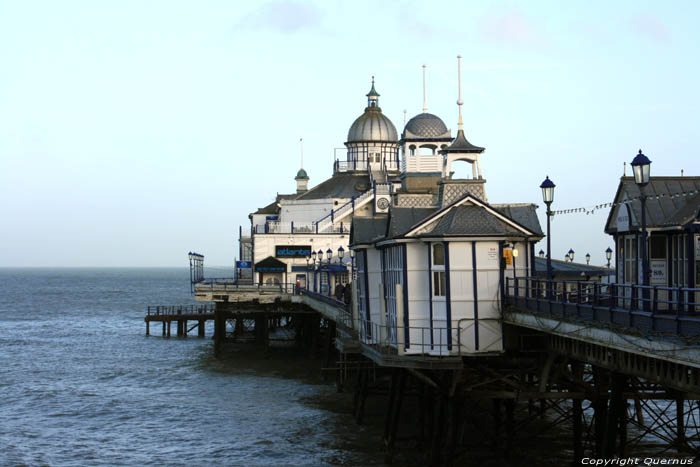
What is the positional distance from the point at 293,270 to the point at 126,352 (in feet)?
47.0

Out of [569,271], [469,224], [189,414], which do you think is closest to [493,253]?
[469,224]

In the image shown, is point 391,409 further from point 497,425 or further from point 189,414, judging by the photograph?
point 189,414

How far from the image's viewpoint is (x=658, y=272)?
25391 millimetres

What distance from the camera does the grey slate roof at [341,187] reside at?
84.2 meters

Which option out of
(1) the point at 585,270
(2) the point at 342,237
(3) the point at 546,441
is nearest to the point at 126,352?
(2) the point at 342,237

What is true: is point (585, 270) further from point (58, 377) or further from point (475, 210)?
point (58, 377)

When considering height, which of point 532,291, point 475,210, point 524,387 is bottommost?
point 524,387

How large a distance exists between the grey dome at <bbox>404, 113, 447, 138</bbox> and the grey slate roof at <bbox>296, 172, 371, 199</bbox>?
124 feet

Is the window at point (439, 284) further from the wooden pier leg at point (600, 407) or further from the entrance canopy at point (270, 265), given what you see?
the entrance canopy at point (270, 265)

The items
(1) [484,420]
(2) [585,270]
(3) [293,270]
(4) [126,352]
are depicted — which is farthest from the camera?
(3) [293,270]

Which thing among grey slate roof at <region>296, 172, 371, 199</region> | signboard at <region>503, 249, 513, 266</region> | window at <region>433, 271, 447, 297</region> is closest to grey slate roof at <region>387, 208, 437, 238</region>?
window at <region>433, 271, 447, 297</region>

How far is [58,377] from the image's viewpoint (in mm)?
53125

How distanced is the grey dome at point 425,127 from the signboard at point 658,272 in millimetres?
18075

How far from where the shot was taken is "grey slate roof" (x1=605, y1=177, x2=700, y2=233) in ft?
80.5
